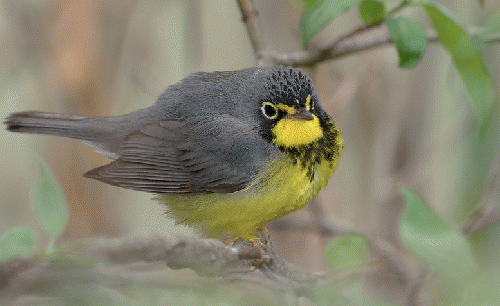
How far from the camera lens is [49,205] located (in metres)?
1.71

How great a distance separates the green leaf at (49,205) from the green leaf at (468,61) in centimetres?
184

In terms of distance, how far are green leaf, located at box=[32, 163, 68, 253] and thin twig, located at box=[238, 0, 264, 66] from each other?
1899 mm

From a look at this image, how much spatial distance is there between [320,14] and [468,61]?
2.51ft

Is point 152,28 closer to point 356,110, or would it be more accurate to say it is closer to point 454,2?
point 356,110

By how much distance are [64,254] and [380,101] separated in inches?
202

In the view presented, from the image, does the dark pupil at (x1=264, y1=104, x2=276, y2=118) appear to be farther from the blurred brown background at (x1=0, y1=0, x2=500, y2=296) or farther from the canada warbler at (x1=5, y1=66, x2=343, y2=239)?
the blurred brown background at (x1=0, y1=0, x2=500, y2=296)

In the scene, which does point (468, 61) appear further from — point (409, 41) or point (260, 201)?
point (260, 201)

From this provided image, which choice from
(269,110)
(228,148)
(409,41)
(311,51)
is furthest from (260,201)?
(409,41)

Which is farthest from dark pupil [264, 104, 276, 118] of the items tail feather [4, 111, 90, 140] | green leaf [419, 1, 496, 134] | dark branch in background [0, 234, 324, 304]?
dark branch in background [0, 234, 324, 304]

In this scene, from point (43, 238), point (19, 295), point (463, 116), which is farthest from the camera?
point (43, 238)

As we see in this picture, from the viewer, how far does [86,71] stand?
5629 mm

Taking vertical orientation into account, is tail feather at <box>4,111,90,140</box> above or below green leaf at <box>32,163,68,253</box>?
above

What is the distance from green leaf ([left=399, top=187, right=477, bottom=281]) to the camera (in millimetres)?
1649

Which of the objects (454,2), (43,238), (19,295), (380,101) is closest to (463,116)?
(380,101)
